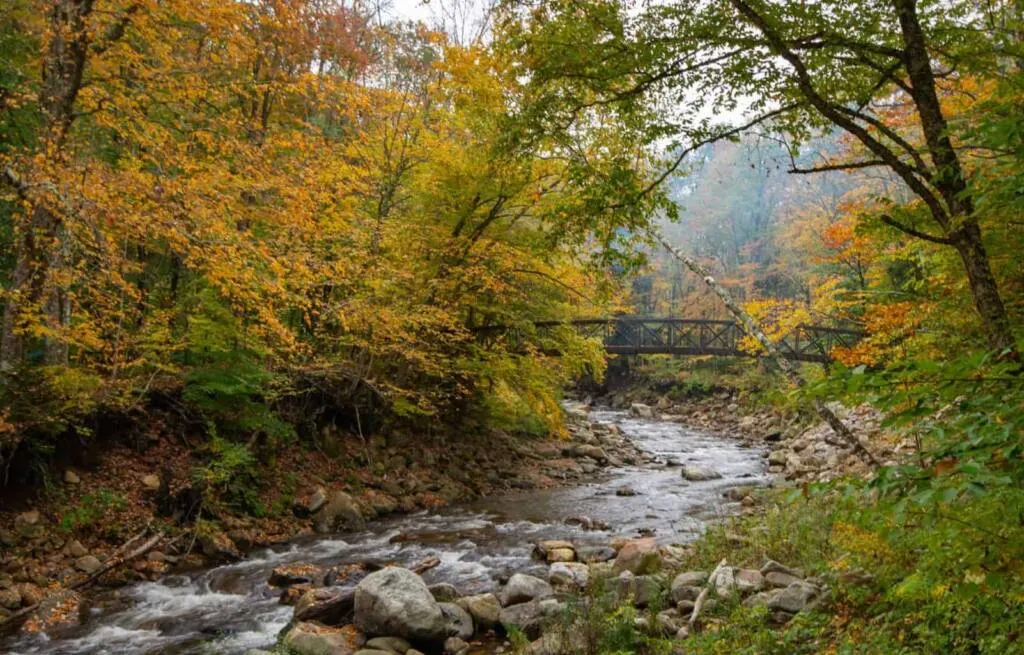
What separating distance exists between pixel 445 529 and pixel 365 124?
27.6ft

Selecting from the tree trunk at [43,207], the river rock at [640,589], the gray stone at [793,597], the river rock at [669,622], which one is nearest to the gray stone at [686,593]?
the river rock at [640,589]

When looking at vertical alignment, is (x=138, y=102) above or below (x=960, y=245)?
above

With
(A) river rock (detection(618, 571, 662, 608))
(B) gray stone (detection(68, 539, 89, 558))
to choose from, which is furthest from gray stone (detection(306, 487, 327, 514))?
(A) river rock (detection(618, 571, 662, 608))

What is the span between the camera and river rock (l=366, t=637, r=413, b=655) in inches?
201

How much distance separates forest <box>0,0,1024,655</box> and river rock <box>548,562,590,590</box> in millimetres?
1449

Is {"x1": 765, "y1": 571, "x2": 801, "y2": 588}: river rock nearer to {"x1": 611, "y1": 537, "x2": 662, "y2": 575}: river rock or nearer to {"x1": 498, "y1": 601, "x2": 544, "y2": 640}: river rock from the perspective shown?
{"x1": 611, "y1": 537, "x2": 662, "y2": 575}: river rock

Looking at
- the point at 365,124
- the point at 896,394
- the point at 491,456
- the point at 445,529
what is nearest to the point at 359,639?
the point at 445,529

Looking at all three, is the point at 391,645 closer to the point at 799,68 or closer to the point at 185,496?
the point at 185,496

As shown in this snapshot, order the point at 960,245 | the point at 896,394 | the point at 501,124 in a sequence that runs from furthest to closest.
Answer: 1. the point at 501,124
2. the point at 960,245
3. the point at 896,394

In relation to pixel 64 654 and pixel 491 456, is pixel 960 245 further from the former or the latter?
pixel 491 456

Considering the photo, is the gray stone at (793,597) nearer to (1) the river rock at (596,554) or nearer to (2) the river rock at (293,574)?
(1) the river rock at (596,554)

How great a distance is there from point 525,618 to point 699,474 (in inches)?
374

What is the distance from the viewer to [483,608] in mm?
5863

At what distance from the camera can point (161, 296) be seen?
9.59 metres
